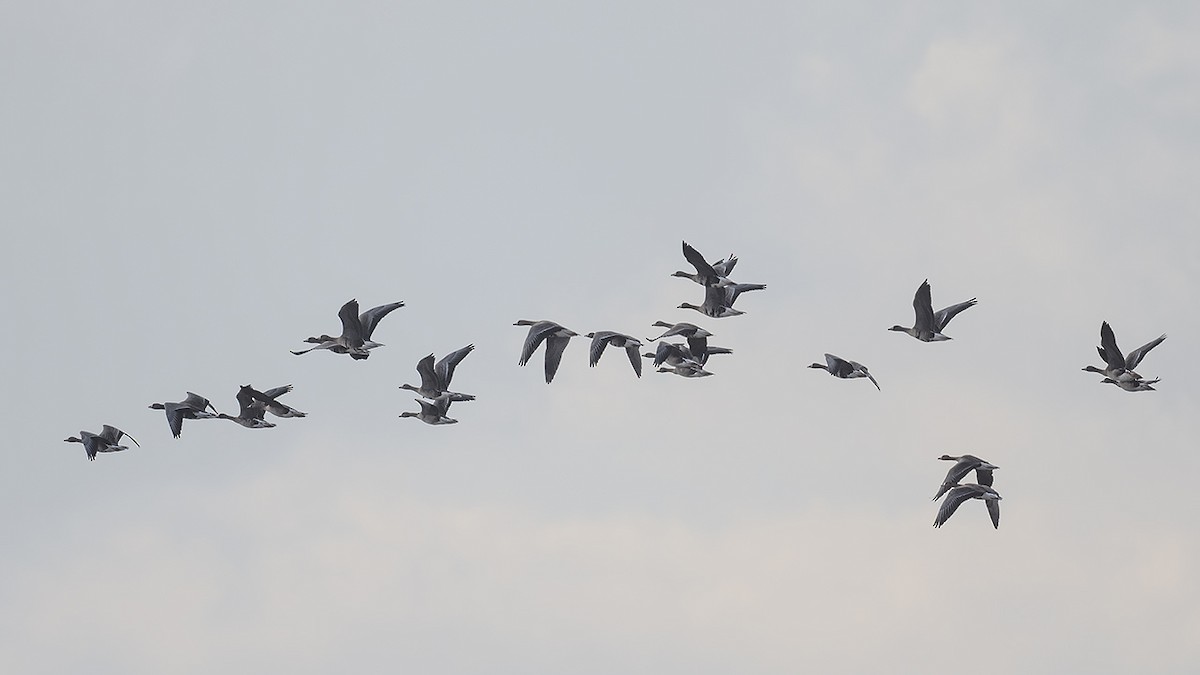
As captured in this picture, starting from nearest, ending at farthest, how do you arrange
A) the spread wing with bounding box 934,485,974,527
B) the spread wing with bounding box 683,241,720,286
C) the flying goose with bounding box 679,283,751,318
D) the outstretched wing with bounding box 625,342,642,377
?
the spread wing with bounding box 934,485,974,527, the spread wing with bounding box 683,241,720,286, the outstretched wing with bounding box 625,342,642,377, the flying goose with bounding box 679,283,751,318

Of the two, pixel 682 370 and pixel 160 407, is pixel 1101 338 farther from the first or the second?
pixel 160 407

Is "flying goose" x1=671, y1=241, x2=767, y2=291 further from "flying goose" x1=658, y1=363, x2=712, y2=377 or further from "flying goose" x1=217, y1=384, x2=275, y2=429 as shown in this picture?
"flying goose" x1=217, y1=384, x2=275, y2=429

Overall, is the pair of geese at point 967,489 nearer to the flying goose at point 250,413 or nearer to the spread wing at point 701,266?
the spread wing at point 701,266

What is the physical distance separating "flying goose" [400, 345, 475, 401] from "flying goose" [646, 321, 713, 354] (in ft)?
21.0

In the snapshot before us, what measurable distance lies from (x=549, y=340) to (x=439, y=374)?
12.9 feet

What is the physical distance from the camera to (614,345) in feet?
206

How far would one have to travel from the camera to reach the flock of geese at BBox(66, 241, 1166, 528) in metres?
61.1

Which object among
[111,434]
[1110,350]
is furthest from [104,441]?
[1110,350]

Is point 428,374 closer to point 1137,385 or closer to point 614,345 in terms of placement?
point 614,345

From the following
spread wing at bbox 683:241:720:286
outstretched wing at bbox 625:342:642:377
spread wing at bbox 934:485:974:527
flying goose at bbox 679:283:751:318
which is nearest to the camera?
spread wing at bbox 934:485:974:527

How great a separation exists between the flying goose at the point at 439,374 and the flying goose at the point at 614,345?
453 centimetres

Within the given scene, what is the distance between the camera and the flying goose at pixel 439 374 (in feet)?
210

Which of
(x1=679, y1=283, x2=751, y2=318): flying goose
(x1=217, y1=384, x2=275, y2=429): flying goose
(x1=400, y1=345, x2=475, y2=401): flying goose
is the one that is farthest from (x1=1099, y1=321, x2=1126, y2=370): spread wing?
(x1=217, y1=384, x2=275, y2=429): flying goose

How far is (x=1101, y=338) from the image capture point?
200ft
